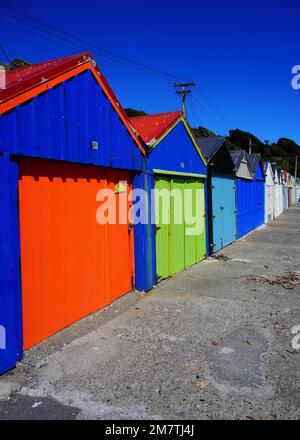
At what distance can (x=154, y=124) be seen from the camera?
823 centimetres

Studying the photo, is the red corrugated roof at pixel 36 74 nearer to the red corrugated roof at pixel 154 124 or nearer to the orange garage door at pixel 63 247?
the orange garage door at pixel 63 247

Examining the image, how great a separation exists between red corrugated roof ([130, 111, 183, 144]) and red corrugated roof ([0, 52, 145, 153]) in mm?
1287

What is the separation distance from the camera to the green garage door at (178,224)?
7906mm

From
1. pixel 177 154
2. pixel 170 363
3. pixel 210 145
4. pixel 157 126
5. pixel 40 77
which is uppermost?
pixel 210 145

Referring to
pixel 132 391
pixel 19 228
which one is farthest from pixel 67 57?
pixel 132 391

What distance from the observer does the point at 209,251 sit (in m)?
11.2

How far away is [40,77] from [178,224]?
5253mm

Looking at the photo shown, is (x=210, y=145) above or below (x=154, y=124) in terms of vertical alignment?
above

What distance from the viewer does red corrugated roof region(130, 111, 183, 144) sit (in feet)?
24.7

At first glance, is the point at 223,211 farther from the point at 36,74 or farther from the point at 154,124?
the point at 36,74

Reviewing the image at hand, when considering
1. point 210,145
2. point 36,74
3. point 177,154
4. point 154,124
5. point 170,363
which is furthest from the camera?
point 210,145

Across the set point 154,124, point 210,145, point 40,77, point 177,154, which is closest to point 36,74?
point 40,77

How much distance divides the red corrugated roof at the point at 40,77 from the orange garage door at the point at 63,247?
2.41 feet

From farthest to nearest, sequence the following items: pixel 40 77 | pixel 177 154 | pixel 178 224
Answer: pixel 178 224 < pixel 177 154 < pixel 40 77
